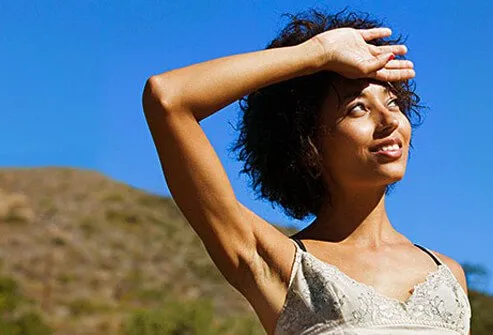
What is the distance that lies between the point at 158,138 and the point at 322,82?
626mm

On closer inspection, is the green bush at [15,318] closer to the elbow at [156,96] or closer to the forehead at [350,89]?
the forehead at [350,89]

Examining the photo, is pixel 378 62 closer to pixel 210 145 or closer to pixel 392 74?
pixel 392 74

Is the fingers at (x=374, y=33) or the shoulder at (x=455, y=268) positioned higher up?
the fingers at (x=374, y=33)

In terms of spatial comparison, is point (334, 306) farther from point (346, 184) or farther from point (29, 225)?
point (29, 225)

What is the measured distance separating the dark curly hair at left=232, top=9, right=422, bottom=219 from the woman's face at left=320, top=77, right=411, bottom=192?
43 mm

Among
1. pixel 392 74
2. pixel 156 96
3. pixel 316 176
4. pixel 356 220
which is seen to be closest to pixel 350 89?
pixel 392 74

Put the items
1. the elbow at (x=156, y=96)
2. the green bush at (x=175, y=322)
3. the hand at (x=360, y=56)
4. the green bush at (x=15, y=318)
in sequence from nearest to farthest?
the elbow at (x=156, y=96) → the hand at (x=360, y=56) → the green bush at (x=15, y=318) → the green bush at (x=175, y=322)

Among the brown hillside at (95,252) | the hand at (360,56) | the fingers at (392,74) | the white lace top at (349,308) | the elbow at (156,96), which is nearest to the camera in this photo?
the elbow at (156,96)

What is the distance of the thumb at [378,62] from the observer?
8.57 feet

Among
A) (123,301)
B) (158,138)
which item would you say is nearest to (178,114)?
(158,138)

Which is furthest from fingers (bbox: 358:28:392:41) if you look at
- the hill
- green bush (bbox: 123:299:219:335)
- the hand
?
the hill

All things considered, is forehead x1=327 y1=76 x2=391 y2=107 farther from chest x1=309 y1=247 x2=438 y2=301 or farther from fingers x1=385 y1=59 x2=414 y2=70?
chest x1=309 y1=247 x2=438 y2=301

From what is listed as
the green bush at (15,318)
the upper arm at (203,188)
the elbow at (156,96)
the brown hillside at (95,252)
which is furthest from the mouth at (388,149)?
the brown hillside at (95,252)

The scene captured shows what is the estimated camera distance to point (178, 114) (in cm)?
233
